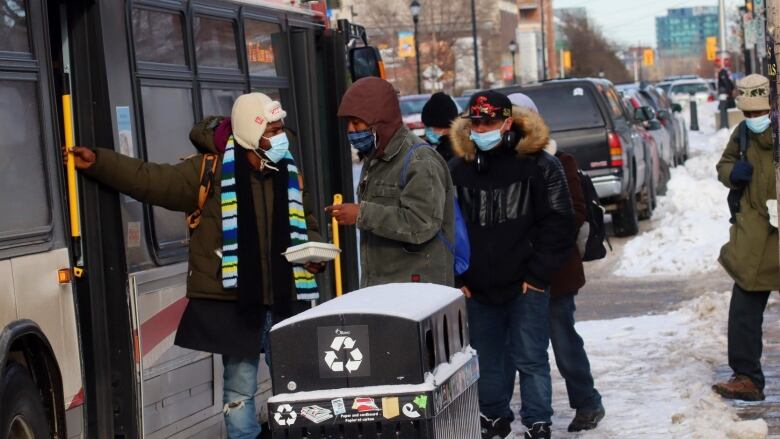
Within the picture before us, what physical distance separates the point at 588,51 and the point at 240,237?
4694 inches

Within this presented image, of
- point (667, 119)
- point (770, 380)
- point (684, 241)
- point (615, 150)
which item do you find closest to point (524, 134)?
point (770, 380)

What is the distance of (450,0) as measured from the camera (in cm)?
8219

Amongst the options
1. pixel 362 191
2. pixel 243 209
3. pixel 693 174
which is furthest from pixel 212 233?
pixel 693 174

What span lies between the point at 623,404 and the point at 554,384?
1.09m

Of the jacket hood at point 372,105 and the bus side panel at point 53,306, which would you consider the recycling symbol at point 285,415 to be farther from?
the jacket hood at point 372,105

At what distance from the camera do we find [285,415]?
5090 millimetres

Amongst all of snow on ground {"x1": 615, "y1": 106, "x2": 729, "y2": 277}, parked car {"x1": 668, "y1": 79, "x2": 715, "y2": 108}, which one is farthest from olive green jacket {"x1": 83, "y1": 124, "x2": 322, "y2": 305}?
parked car {"x1": 668, "y1": 79, "x2": 715, "y2": 108}

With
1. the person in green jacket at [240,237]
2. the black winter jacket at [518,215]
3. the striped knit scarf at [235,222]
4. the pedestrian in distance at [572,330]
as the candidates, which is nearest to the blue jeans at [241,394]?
the person in green jacket at [240,237]

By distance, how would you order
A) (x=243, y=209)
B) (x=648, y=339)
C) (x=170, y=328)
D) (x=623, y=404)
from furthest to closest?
1. (x=648, y=339)
2. (x=623, y=404)
3. (x=170, y=328)
4. (x=243, y=209)

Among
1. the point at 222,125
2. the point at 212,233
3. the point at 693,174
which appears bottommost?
the point at 693,174

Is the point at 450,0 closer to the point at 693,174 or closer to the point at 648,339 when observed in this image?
the point at 693,174

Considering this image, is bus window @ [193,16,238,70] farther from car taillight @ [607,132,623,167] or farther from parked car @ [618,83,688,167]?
parked car @ [618,83,688,167]

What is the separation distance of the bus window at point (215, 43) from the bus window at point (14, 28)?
184 centimetres

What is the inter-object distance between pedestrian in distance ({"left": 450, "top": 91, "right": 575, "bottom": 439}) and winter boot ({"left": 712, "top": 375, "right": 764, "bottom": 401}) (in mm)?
1688
